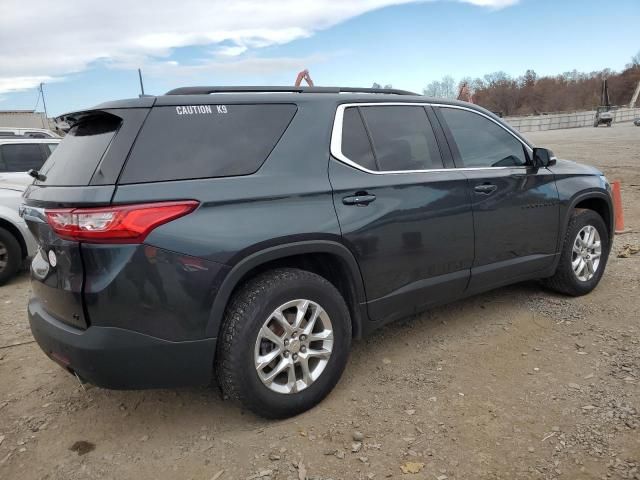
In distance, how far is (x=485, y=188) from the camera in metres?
3.76

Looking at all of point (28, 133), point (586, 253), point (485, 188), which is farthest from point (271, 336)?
point (28, 133)

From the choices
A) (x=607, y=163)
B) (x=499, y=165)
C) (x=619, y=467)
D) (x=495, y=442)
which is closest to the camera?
(x=619, y=467)

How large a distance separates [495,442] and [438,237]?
1310mm

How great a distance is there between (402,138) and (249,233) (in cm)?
139

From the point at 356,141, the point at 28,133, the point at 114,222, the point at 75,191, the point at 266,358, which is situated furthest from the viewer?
the point at 28,133

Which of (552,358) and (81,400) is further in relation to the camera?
(552,358)

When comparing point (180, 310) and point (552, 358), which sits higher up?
point (180, 310)

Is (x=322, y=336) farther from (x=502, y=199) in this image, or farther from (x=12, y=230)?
(x=12, y=230)

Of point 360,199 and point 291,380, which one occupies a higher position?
point 360,199

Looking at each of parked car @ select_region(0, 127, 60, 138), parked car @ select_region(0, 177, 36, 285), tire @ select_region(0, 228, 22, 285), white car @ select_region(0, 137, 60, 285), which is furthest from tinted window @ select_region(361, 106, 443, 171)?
parked car @ select_region(0, 127, 60, 138)

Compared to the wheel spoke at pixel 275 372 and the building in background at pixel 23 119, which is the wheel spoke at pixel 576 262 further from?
the building in background at pixel 23 119

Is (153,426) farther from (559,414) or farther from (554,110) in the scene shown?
(554,110)

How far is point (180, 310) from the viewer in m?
2.49

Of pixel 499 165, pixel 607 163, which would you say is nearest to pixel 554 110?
pixel 607 163
